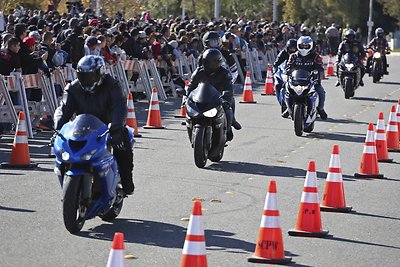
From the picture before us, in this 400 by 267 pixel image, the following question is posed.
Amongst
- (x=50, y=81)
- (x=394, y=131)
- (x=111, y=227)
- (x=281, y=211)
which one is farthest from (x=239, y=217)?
(x=50, y=81)

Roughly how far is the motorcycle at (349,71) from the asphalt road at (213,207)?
9.22m

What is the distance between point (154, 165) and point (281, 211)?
4.22m

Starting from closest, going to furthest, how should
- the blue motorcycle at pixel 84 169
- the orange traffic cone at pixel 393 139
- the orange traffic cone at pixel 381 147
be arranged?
the blue motorcycle at pixel 84 169, the orange traffic cone at pixel 381 147, the orange traffic cone at pixel 393 139

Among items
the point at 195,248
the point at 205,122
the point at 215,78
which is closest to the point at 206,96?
the point at 205,122

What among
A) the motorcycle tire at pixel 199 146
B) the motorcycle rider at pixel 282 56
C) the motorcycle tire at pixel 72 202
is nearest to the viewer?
the motorcycle tire at pixel 72 202

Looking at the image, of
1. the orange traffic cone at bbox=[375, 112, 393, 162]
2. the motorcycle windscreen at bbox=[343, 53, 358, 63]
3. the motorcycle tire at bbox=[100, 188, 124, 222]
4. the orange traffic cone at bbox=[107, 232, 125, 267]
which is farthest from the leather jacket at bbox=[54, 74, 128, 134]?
the motorcycle windscreen at bbox=[343, 53, 358, 63]

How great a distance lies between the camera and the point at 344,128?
23203 millimetres

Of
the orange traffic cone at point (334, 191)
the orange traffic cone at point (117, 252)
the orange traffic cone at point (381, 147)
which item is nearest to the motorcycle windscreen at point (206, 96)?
the orange traffic cone at point (381, 147)

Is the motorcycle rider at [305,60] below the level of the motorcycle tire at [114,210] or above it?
below

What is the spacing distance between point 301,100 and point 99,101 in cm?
1004

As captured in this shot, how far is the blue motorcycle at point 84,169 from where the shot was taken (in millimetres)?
10758

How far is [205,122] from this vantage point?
1642 centimetres

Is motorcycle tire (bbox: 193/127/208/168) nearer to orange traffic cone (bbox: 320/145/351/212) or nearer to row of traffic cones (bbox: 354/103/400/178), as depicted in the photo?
row of traffic cones (bbox: 354/103/400/178)

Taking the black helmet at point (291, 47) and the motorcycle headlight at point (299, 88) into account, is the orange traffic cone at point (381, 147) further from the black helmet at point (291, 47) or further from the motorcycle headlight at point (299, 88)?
the black helmet at point (291, 47)
